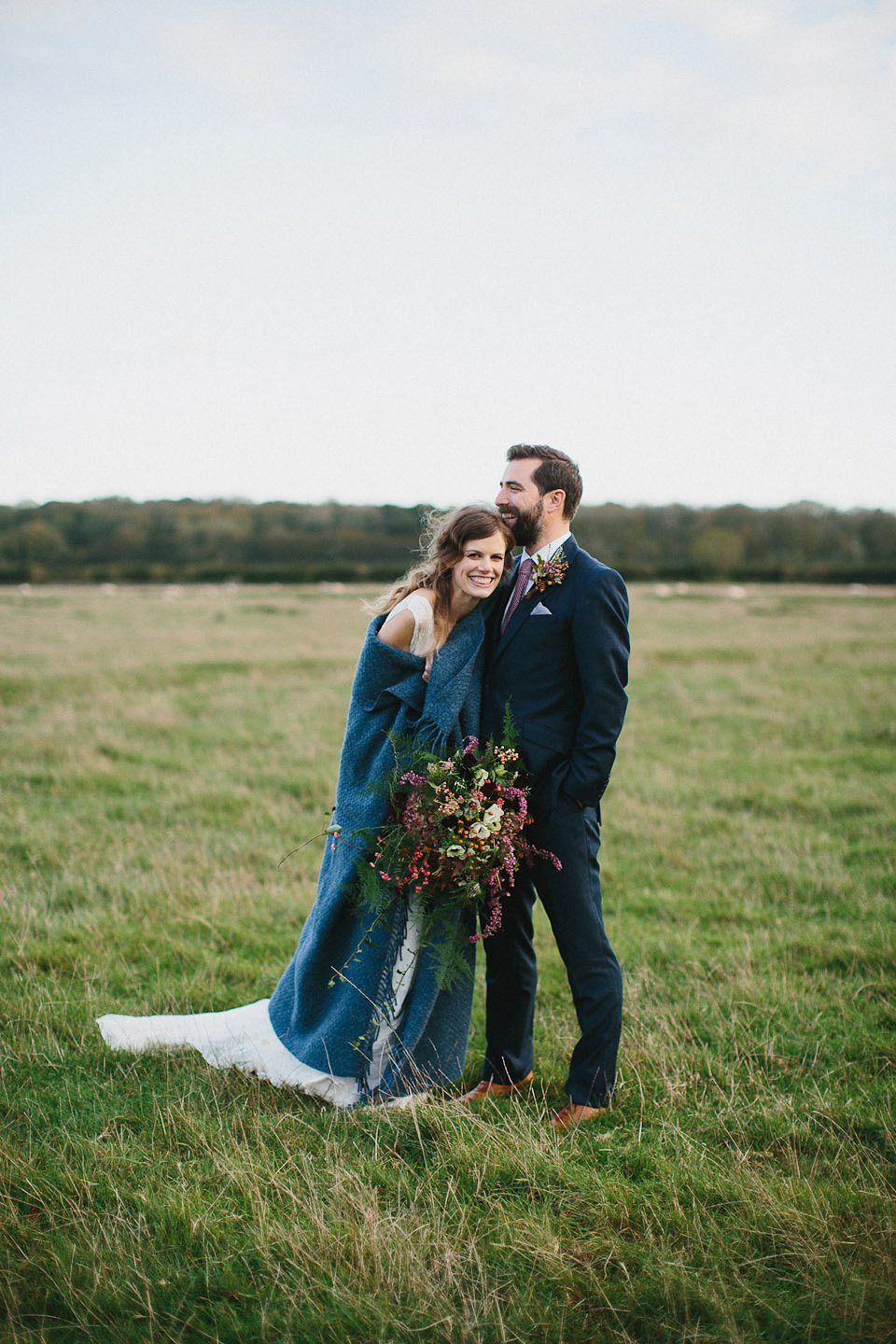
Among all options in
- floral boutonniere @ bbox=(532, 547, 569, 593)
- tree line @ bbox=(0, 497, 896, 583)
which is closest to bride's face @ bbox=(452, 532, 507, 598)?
floral boutonniere @ bbox=(532, 547, 569, 593)

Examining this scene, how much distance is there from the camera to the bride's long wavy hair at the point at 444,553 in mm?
3631

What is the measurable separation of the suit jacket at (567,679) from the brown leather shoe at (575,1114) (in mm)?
1294

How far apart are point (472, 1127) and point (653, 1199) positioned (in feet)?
2.43

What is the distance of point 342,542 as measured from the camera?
247 ft

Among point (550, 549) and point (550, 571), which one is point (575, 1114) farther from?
point (550, 549)

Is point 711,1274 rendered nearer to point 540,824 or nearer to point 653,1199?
point 653,1199

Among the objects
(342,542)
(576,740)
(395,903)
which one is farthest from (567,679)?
(342,542)

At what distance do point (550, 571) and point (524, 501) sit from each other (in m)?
0.35

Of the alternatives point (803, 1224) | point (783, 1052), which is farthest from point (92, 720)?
point (803, 1224)

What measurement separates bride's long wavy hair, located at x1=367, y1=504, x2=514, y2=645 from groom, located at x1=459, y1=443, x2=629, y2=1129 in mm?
188

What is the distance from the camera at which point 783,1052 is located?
4195mm

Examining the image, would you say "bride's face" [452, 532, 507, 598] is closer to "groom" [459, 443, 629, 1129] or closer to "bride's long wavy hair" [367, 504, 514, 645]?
"bride's long wavy hair" [367, 504, 514, 645]

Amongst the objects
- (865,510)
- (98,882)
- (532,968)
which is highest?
(865,510)

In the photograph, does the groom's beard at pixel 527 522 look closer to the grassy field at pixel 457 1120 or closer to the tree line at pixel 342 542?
the grassy field at pixel 457 1120
